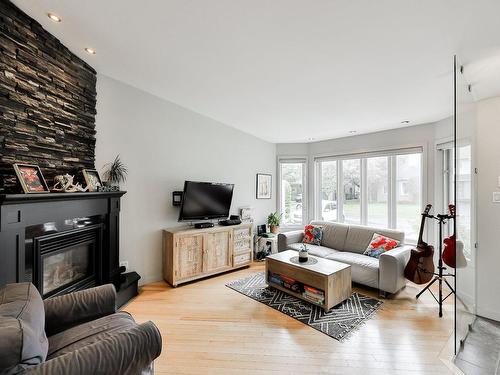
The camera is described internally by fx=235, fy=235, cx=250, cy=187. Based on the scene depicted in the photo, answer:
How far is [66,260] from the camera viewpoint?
2.47 m

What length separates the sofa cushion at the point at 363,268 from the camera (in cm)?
313

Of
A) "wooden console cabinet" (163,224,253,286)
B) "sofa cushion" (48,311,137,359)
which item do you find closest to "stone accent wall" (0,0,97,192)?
"sofa cushion" (48,311,137,359)

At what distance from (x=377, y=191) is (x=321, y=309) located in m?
2.75

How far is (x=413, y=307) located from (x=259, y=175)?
334 centimetres

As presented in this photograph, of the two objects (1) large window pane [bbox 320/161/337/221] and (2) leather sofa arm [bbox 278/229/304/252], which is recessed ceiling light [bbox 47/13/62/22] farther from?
(1) large window pane [bbox 320/161/337/221]

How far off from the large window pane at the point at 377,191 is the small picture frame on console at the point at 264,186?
200 centimetres

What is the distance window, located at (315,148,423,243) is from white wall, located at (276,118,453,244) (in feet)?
0.42

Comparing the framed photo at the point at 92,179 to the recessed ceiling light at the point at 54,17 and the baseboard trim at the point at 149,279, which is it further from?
the baseboard trim at the point at 149,279

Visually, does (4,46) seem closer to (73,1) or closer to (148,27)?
(73,1)

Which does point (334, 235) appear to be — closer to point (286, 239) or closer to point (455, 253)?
point (286, 239)

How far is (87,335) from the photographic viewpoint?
1518 mm

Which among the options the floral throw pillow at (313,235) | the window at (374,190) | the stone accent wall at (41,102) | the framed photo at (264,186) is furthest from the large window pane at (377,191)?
the stone accent wall at (41,102)

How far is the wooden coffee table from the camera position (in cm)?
267

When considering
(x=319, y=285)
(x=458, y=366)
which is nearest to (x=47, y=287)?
(x=319, y=285)
